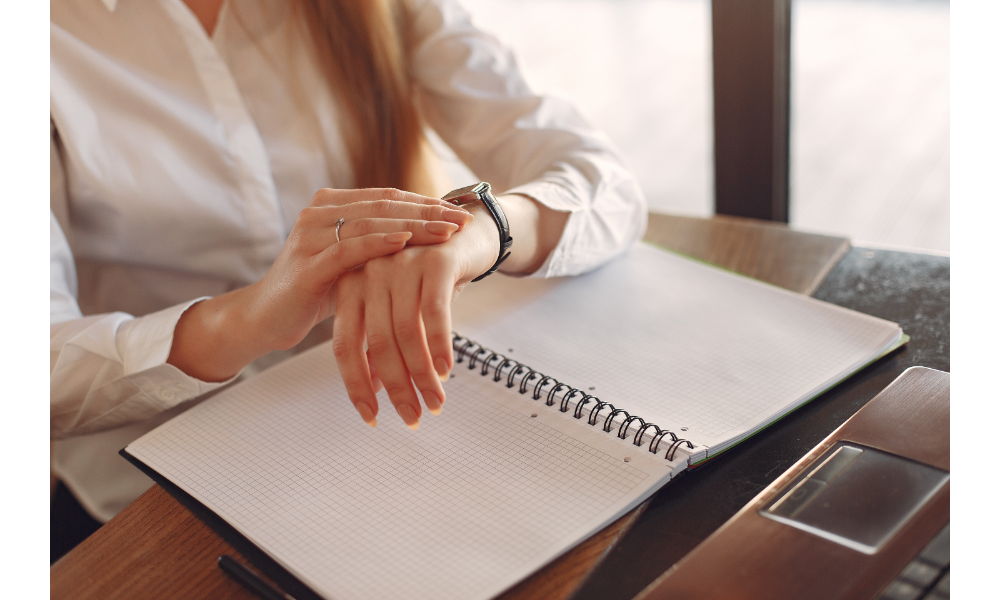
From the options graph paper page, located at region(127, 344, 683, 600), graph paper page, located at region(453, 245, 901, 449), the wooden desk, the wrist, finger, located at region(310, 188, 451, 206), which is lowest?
the wooden desk

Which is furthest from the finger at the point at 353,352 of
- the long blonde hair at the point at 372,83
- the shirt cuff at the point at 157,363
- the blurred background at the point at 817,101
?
the blurred background at the point at 817,101

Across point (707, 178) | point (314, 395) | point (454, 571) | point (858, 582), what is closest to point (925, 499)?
point (858, 582)

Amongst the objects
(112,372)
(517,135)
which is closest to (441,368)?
(112,372)

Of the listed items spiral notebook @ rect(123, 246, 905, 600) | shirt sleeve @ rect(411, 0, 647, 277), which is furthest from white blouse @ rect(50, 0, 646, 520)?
spiral notebook @ rect(123, 246, 905, 600)

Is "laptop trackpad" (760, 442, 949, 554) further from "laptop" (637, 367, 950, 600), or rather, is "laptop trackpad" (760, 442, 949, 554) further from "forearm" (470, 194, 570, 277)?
"forearm" (470, 194, 570, 277)

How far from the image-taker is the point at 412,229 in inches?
24.0

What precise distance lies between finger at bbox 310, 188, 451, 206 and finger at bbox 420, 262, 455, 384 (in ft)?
0.37

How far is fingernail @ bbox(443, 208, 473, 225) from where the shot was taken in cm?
62

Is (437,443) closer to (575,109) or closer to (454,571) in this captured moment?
(454,571)

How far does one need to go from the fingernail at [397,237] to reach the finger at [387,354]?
0.03 m

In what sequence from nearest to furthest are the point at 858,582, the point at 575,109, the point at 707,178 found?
the point at 858,582 → the point at 575,109 → the point at 707,178

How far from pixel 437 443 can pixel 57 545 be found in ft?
2.00

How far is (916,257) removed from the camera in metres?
0.86

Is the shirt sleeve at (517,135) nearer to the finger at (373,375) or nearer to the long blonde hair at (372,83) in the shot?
the long blonde hair at (372,83)
